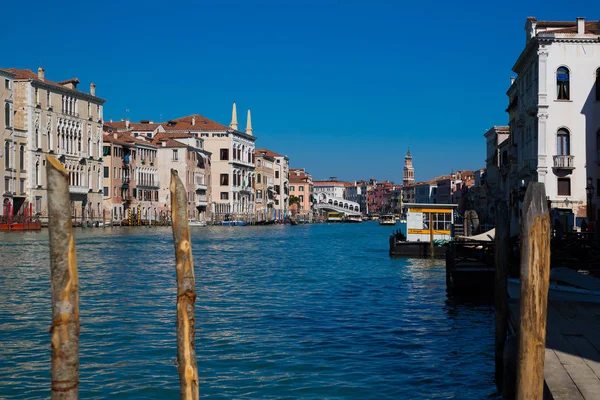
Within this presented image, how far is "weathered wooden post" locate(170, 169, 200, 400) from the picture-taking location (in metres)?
5.71

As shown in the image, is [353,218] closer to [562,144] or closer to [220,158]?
[220,158]

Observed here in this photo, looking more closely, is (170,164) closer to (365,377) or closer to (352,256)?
(352,256)

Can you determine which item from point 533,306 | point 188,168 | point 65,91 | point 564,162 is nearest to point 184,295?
point 533,306

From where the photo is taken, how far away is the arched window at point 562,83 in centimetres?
3188

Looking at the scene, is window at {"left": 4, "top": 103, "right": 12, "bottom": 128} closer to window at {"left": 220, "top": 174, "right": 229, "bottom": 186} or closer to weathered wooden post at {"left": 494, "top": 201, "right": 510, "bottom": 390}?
window at {"left": 220, "top": 174, "right": 229, "bottom": 186}

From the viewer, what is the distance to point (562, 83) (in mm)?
31984

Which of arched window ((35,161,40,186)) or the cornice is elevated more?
the cornice

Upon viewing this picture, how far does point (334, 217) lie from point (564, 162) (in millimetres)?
104666

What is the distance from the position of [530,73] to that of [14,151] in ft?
103

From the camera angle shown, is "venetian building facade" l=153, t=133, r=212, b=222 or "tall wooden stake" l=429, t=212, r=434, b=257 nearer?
"tall wooden stake" l=429, t=212, r=434, b=257

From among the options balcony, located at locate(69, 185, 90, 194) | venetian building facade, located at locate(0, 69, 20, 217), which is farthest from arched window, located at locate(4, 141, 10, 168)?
balcony, located at locate(69, 185, 90, 194)

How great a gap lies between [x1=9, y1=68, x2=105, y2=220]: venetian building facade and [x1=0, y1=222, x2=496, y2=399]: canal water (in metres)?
31.7

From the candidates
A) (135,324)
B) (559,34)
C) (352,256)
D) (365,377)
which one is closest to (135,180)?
(352,256)

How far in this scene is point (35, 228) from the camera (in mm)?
45312
